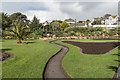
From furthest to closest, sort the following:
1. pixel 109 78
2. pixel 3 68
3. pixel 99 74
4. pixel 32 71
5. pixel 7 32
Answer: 1. pixel 7 32
2. pixel 3 68
3. pixel 32 71
4. pixel 99 74
5. pixel 109 78

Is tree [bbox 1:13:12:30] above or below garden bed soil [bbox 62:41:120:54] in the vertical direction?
above

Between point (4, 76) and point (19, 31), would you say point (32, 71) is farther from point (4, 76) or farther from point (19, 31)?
point (19, 31)

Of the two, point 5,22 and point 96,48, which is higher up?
point 5,22

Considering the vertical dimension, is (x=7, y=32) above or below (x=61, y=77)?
above

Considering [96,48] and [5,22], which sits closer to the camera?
[96,48]

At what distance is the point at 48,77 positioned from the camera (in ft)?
17.5

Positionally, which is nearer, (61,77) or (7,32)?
(61,77)

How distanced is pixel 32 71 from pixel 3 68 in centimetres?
194

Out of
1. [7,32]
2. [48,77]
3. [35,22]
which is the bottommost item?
[48,77]

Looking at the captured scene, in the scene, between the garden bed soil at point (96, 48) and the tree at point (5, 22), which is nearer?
the garden bed soil at point (96, 48)

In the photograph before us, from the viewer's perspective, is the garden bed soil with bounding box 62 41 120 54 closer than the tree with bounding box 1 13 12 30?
Yes

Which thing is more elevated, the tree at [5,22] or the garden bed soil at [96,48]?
the tree at [5,22]

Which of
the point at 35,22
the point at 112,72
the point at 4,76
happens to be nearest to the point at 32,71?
the point at 4,76

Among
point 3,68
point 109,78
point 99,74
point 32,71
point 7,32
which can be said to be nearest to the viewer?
point 109,78
